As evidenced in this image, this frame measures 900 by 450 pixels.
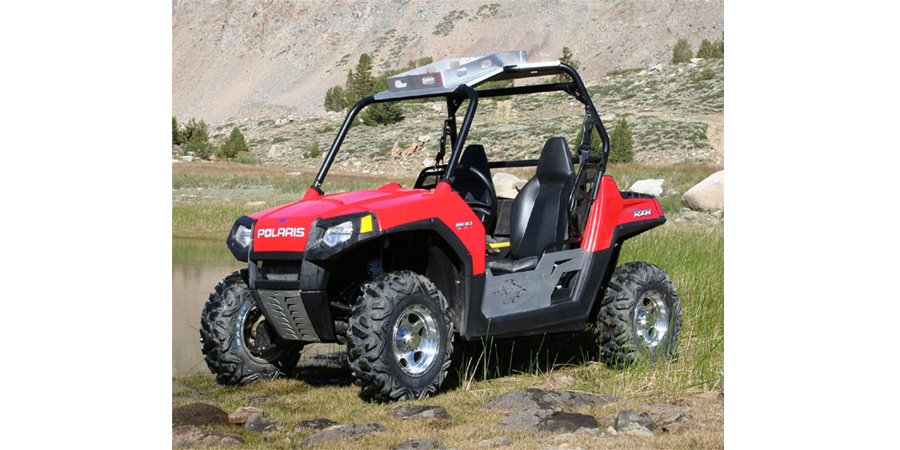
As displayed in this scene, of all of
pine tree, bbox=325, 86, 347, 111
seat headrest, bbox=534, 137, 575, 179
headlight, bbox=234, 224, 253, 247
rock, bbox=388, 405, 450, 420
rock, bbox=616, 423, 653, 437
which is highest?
pine tree, bbox=325, 86, 347, 111

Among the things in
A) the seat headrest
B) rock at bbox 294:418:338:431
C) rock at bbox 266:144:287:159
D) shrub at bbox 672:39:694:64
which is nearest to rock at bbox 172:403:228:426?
rock at bbox 294:418:338:431

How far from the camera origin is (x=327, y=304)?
600 cm

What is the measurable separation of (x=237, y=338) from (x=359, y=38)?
363 ft

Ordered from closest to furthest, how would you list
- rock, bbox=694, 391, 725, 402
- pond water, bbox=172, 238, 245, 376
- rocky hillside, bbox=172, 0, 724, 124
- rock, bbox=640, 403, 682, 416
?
1. rock, bbox=640, 403, 682, 416
2. rock, bbox=694, 391, 725, 402
3. pond water, bbox=172, 238, 245, 376
4. rocky hillside, bbox=172, 0, 724, 124

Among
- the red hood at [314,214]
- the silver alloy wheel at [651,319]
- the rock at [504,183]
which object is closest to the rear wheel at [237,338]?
the red hood at [314,214]

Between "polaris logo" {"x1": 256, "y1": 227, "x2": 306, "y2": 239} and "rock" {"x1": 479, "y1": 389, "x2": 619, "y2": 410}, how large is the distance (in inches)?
59.4

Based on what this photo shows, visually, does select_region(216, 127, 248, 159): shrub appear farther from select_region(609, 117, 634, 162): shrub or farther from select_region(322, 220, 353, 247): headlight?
select_region(322, 220, 353, 247): headlight

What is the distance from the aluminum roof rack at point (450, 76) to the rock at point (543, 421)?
7.25 feet

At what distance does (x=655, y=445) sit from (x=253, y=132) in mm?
60550

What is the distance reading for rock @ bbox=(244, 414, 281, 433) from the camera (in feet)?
18.2

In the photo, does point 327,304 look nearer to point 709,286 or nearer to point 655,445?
Answer: point 655,445

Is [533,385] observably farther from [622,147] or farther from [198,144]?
[198,144]

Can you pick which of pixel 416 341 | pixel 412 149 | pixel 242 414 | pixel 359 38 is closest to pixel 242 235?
pixel 242 414

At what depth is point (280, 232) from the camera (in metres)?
6.02
